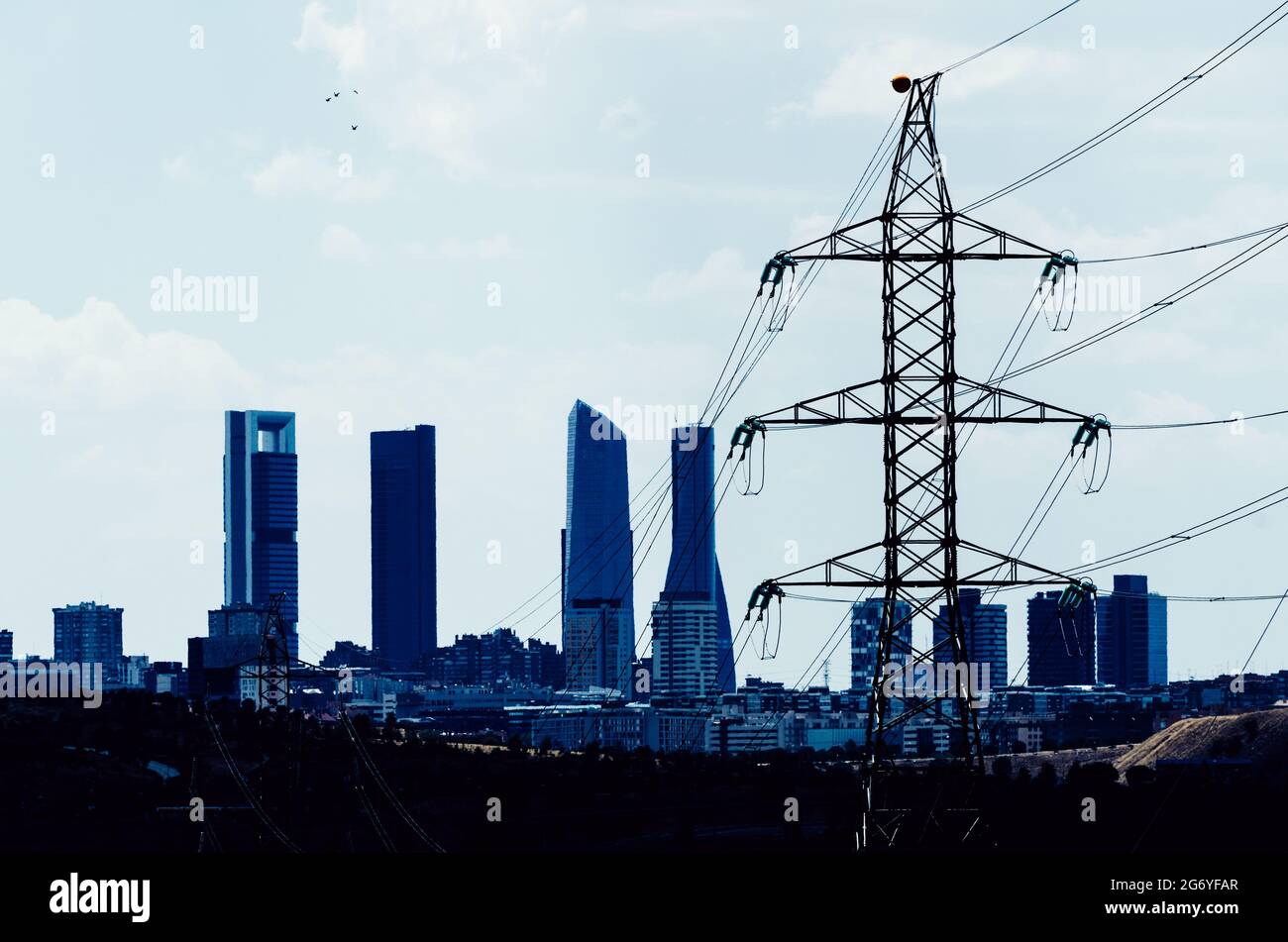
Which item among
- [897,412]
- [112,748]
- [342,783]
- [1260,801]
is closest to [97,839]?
[342,783]

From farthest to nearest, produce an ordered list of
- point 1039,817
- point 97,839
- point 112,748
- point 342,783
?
point 112,748
point 342,783
point 97,839
point 1039,817

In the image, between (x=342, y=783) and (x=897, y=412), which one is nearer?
(x=897, y=412)

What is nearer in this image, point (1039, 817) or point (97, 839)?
point (1039, 817)
